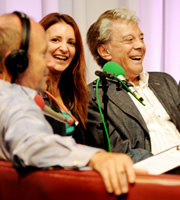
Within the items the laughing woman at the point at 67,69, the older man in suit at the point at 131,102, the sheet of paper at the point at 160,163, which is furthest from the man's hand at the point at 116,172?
the laughing woman at the point at 67,69

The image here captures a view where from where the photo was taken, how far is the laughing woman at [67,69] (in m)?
1.83

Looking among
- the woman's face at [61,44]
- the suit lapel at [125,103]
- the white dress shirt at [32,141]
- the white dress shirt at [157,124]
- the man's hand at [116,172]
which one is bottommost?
the white dress shirt at [157,124]

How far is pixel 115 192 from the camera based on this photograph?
773 millimetres

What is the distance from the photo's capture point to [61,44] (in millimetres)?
1895

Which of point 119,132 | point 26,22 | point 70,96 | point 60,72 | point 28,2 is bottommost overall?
point 119,132

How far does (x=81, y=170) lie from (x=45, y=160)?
95 mm

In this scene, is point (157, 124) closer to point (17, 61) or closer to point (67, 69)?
point (67, 69)

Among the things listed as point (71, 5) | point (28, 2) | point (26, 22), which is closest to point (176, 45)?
point (71, 5)

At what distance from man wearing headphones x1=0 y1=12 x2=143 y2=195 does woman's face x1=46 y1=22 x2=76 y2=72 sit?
0.90 m

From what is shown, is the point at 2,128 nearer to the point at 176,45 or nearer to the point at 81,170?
the point at 81,170

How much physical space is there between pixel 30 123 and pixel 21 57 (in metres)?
0.20

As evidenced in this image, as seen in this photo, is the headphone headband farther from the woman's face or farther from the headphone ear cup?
the woman's face

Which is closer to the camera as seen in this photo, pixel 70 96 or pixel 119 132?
pixel 119 132

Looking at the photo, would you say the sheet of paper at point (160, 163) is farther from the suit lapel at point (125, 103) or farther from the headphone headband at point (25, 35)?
the suit lapel at point (125, 103)
